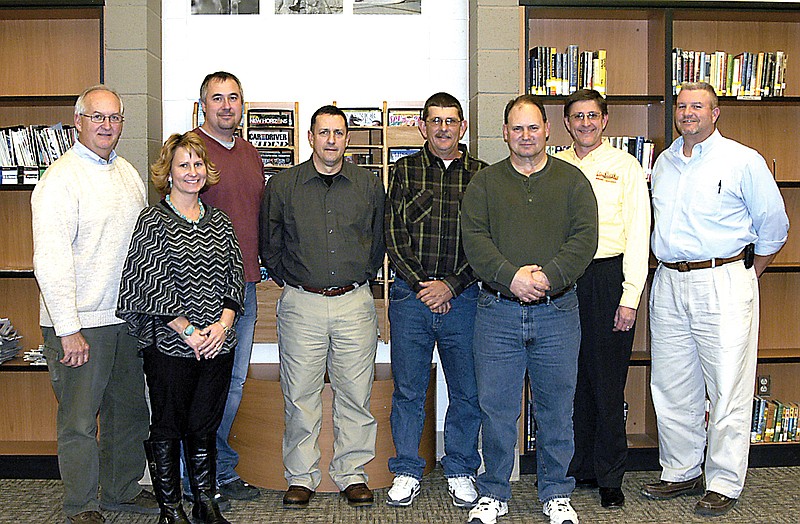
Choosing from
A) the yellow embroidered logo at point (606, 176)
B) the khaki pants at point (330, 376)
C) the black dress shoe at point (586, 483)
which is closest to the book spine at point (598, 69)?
the yellow embroidered logo at point (606, 176)

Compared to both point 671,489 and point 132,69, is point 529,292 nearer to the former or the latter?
point 671,489

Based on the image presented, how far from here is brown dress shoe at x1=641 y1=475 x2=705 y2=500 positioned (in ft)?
12.9

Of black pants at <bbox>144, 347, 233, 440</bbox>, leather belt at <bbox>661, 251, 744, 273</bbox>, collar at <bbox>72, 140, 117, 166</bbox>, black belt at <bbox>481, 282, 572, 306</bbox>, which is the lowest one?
black pants at <bbox>144, 347, 233, 440</bbox>

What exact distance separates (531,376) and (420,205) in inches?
37.3

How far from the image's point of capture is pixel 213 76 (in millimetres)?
3811

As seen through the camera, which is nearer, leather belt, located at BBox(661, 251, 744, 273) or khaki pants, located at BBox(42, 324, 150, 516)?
khaki pants, located at BBox(42, 324, 150, 516)

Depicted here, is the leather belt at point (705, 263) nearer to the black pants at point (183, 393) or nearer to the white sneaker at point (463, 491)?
the white sneaker at point (463, 491)

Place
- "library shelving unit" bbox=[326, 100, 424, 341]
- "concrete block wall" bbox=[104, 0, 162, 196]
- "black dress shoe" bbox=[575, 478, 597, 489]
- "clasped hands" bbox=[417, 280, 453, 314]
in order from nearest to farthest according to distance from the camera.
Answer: "clasped hands" bbox=[417, 280, 453, 314]
"black dress shoe" bbox=[575, 478, 597, 489]
"concrete block wall" bbox=[104, 0, 162, 196]
"library shelving unit" bbox=[326, 100, 424, 341]

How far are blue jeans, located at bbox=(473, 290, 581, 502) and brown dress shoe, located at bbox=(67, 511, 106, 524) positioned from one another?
1.72 metres

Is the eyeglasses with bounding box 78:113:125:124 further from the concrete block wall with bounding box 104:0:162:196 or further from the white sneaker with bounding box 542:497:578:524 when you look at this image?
the white sneaker with bounding box 542:497:578:524

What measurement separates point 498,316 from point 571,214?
546 millimetres

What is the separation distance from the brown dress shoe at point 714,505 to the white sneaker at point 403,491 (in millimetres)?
1335

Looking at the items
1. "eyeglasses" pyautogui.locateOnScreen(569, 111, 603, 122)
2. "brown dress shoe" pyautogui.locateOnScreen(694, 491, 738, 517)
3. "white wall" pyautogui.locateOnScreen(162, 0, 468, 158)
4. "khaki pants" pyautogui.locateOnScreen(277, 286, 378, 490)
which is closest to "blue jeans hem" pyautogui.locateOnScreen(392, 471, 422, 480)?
"khaki pants" pyautogui.locateOnScreen(277, 286, 378, 490)

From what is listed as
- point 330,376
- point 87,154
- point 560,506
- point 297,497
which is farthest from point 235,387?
point 560,506
